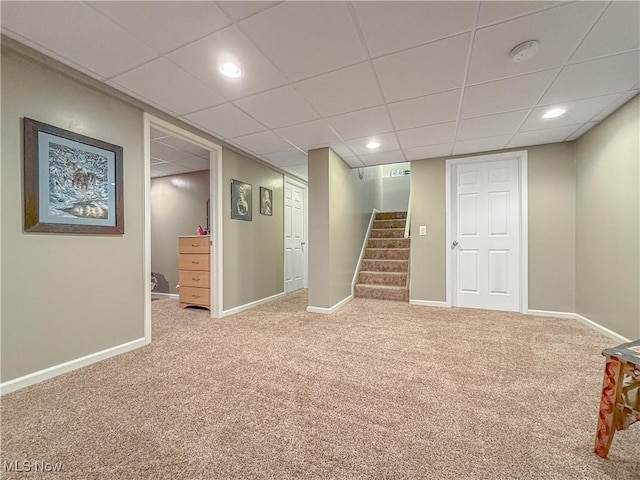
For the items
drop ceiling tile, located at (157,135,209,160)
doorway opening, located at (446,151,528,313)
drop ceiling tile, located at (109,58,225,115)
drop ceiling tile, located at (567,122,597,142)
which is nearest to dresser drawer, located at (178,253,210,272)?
drop ceiling tile, located at (157,135,209,160)

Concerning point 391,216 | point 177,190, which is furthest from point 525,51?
point 177,190

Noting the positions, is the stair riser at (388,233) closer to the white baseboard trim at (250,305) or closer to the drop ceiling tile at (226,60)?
the white baseboard trim at (250,305)

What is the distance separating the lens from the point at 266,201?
4.25m

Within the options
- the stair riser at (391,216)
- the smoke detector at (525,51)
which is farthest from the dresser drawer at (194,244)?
the stair riser at (391,216)

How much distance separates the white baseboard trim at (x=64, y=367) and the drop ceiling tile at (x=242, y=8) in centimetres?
262

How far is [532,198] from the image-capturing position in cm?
346

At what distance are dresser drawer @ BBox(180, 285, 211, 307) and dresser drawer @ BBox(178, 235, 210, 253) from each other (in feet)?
1.83

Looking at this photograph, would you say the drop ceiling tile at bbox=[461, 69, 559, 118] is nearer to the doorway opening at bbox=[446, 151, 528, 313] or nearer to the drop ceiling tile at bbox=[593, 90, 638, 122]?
the drop ceiling tile at bbox=[593, 90, 638, 122]

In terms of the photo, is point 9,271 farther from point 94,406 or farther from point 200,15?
point 200,15

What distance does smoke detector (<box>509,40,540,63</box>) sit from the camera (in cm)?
160

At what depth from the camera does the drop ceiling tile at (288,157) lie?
3.71 metres

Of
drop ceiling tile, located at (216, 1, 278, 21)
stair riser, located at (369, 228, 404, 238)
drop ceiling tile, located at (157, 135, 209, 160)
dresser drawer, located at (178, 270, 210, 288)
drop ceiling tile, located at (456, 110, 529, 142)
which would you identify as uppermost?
drop ceiling tile, located at (157, 135, 209, 160)

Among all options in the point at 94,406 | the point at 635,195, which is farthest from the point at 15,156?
the point at 635,195

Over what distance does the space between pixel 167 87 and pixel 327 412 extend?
2.67 metres
